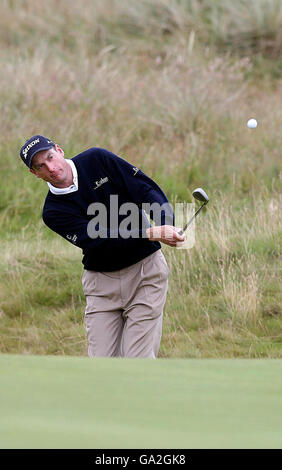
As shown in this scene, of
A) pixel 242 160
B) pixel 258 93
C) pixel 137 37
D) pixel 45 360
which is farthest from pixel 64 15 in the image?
pixel 45 360

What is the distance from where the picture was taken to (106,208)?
224 inches

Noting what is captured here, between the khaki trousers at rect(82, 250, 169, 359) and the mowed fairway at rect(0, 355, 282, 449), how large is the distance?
7.36 feet

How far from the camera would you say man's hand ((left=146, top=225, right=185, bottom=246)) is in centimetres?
534

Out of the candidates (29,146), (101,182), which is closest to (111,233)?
(101,182)

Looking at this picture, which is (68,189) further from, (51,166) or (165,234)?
(165,234)

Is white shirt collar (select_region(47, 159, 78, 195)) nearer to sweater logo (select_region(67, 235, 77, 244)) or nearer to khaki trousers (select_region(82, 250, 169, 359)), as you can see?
sweater logo (select_region(67, 235, 77, 244))

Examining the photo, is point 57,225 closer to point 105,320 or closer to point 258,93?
point 105,320

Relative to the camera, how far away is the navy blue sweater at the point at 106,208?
558 cm

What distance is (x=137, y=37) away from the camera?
18.0 metres

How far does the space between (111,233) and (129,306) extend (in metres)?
0.60

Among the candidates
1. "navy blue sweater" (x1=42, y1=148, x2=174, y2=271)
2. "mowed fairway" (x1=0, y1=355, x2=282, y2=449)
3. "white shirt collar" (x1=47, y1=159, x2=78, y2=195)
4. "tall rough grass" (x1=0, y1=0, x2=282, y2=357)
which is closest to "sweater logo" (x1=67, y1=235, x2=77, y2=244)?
"navy blue sweater" (x1=42, y1=148, x2=174, y2=271)

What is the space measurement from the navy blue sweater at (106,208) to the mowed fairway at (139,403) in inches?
79.0
